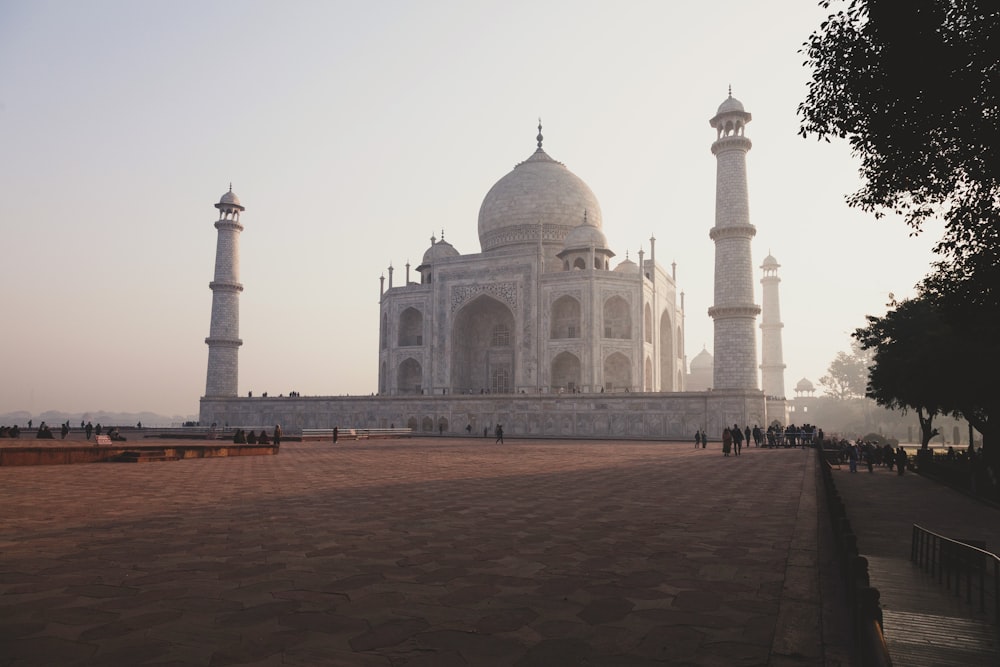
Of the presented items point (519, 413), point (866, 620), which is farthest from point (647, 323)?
point (866, 620)

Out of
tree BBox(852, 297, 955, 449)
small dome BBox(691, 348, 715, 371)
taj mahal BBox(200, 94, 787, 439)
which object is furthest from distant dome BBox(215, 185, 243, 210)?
small dome BBox(691, 348, 715, 371)

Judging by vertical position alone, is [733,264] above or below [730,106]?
below

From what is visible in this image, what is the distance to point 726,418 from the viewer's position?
2947 cm

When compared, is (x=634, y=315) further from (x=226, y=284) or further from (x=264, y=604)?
(x=264, y=604)

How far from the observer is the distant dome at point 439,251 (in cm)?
4503

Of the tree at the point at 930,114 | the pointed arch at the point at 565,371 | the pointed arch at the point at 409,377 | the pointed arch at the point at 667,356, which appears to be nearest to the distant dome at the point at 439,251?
→ the pointed arch at the point at 409,377

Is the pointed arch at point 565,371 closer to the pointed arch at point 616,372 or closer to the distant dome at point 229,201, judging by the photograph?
the pointed arch at point 616,372

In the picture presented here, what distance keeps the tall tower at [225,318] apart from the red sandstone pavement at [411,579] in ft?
102

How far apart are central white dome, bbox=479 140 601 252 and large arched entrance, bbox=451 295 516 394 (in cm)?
456

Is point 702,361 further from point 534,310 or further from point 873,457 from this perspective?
point 873,457

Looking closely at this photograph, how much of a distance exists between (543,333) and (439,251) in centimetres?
1080

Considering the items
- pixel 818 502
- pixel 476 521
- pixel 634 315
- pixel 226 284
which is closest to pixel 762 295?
pixel 634 315

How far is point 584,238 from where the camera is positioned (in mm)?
40062

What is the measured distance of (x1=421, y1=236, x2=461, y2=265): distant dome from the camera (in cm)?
4503
